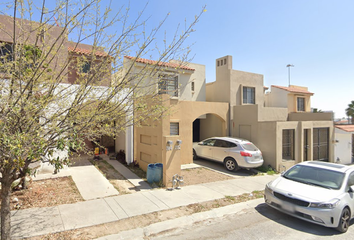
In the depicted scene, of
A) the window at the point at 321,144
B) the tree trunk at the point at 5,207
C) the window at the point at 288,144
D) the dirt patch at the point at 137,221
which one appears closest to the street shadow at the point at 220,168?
the window at the point at 288,144

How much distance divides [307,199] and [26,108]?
21.0 ft

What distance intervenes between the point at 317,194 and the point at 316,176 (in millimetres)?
1113

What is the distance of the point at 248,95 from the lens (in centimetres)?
1557

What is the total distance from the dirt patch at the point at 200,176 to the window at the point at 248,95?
703cm

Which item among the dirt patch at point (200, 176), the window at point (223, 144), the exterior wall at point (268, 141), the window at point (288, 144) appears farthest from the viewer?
the window at point (288, 144)

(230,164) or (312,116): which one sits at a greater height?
(312,116)

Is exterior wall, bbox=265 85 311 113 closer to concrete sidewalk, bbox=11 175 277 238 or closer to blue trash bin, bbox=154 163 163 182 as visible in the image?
concrete sidewalk, bbox=11 175 277 238

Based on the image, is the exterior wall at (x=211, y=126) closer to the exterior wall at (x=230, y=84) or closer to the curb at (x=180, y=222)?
the exterior wall at (x=230, y=84)

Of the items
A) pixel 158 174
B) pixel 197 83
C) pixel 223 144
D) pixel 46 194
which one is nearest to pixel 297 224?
pixel 158 174

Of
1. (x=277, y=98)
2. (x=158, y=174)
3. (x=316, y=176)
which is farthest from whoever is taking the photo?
(x=277, y=98)

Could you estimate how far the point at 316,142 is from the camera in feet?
45.7

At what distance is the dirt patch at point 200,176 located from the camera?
888cm

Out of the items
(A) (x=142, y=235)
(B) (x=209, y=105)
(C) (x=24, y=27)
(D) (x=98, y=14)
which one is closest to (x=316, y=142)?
(B) (x=209, y=105)

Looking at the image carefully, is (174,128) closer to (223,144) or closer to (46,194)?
(223,144)
